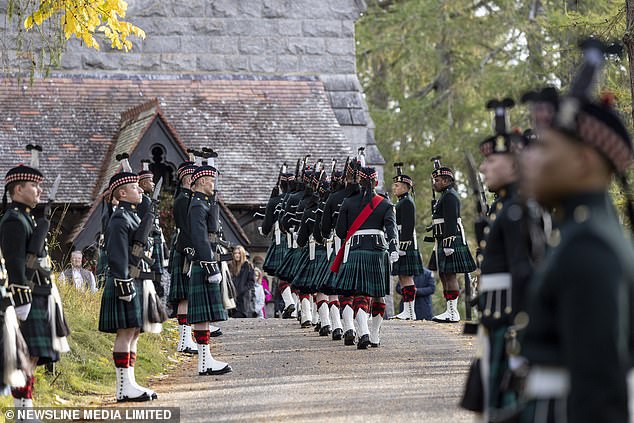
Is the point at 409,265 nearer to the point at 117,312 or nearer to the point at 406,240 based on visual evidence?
the point at 406,240

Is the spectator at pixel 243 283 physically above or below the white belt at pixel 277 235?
below

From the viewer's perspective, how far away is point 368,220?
15.2m

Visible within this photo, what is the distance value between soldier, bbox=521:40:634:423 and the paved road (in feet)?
15.5

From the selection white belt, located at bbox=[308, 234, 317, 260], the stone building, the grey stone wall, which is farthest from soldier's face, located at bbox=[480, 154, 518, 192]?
the grey stone wall

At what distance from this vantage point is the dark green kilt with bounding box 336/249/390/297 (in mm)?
14984

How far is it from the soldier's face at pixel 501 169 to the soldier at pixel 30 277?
12.6ft

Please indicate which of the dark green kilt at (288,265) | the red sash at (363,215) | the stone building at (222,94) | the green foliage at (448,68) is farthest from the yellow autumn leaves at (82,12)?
the green foliage at (448,68)

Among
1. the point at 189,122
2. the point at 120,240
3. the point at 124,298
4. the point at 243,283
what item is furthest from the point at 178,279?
the point at 189,122

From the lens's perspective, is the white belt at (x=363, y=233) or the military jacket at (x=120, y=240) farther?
the white belt at (x=363, y=233)

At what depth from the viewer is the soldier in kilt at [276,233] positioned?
66.0 ft

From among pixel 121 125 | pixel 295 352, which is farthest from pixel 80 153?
pixel 295 352

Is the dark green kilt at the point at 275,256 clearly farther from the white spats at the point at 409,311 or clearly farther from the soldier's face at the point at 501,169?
the soldier's face at the point at 501,169

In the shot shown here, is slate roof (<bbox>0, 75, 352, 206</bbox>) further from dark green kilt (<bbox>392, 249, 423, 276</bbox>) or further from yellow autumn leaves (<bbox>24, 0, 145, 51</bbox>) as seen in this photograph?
yellow autumn leaves (<bbox>24, 0, 145, 51</bbox>)

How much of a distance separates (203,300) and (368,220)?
2892 millimetres
